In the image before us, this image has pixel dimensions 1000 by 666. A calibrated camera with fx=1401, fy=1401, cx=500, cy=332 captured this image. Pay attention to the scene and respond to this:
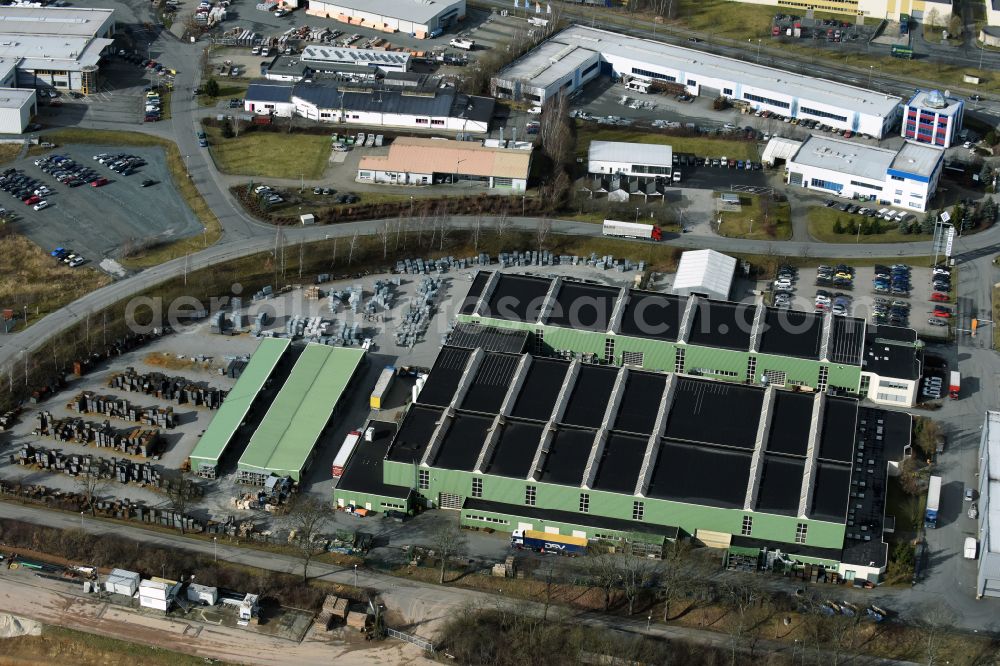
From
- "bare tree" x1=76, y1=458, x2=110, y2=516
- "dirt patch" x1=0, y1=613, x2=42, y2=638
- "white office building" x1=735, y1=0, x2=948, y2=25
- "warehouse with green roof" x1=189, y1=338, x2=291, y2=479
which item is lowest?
"dirt patch" x1=0, y1=613, x2=42, y2=638

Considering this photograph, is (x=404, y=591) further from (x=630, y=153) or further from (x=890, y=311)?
(x=630, y=153)

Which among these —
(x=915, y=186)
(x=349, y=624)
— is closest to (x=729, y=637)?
(x=349, y=624)

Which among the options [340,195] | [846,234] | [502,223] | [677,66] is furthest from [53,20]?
[846,234]

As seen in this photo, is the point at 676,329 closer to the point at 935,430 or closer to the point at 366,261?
the point at 935,430

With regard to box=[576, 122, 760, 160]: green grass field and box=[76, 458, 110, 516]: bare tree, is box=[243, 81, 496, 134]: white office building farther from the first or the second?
box=[76, 458, 110, 516]: bare tree

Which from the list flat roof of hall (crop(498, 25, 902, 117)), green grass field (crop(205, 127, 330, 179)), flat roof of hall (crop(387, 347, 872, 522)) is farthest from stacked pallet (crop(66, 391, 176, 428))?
flat roof of hall (crop(498, 25, 902, 117))

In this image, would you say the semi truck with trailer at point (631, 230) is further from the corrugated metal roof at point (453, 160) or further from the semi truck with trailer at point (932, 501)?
the semi truck with trailer at point (932, 501)
